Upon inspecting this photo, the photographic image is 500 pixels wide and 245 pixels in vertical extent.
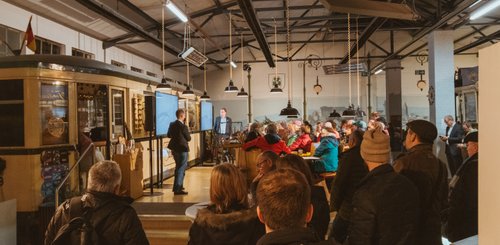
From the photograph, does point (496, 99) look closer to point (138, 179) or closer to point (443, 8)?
point (138, 179)

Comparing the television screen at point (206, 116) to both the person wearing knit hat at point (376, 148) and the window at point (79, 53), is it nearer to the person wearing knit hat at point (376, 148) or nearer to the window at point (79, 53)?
the window at point (79, 53)

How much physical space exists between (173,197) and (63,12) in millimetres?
5118

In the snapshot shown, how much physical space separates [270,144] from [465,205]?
398 centimetres

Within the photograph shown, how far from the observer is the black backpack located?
229 cm

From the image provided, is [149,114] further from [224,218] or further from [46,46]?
[224,218]

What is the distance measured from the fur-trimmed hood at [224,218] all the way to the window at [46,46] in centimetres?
849

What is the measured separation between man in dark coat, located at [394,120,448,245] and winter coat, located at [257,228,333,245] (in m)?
1.60

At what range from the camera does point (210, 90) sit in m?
20.5

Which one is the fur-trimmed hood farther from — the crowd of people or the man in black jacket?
the man in black jacket

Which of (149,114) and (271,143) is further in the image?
(149,114)

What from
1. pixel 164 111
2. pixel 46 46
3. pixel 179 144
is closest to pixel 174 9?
pixel 164 111

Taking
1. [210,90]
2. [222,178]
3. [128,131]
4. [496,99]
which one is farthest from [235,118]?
[496,99]

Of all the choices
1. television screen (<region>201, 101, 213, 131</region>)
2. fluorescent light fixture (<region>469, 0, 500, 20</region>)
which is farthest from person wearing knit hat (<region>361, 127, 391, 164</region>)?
television screen (<region>201, 101, 213, 131</region>)

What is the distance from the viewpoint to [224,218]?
240 centimetres
